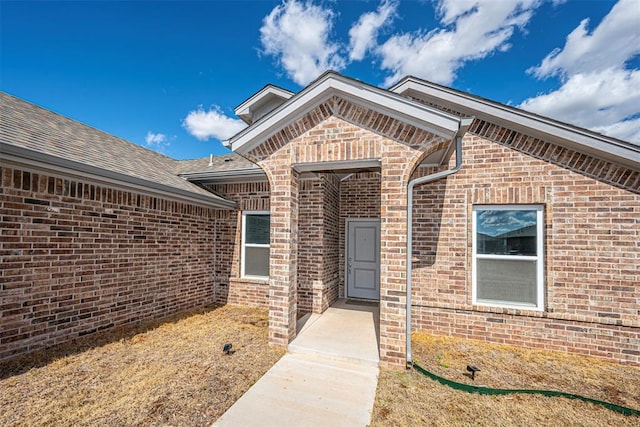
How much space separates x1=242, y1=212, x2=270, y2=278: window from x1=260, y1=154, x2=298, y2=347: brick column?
2604mm

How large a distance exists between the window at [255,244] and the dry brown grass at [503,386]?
163 inches

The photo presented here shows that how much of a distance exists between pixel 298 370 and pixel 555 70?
14634 millimetres

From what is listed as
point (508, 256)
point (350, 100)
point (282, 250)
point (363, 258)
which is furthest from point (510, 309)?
point (350, 100)

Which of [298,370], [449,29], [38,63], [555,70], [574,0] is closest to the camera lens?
[298,370]

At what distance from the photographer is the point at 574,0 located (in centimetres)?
650

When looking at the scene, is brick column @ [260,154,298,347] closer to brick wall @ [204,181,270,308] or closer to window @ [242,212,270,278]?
brick wall @ [204,181,270,308]

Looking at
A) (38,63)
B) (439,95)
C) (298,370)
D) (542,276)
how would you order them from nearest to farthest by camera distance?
1. (298,370)
2. (542,276)
3. (439,95)
4. (38,63)

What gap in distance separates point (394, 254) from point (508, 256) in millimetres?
2773

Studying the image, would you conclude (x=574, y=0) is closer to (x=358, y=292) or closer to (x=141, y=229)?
(x=358, y=292)

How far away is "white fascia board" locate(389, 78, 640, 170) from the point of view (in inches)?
161

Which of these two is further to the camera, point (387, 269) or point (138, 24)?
point (138, 24)

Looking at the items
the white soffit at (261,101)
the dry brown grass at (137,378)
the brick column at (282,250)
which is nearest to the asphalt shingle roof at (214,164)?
the white soffit at (261,101)

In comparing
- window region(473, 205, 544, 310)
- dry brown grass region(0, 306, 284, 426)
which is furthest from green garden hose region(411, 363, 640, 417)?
dry brown grass region(0, 306, 284, 426)

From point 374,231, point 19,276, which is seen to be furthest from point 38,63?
point 374,231
